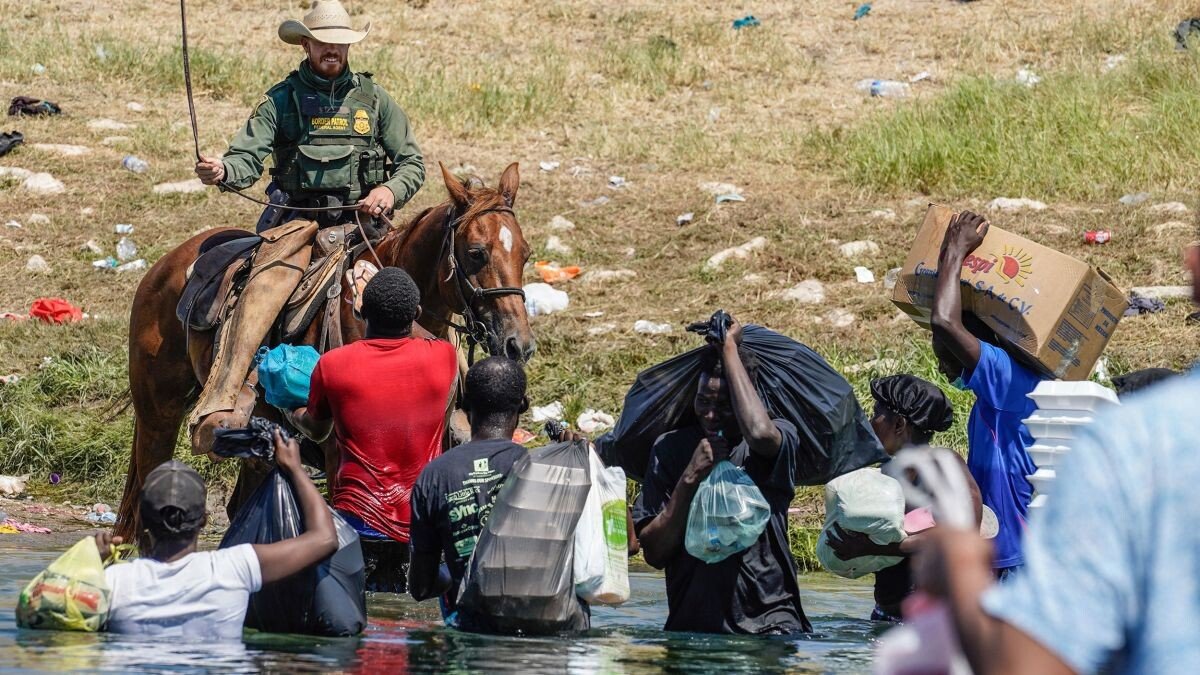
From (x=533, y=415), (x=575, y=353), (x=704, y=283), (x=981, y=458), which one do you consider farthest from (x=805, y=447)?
(x=704, y=283)

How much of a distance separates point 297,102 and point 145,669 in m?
4.07

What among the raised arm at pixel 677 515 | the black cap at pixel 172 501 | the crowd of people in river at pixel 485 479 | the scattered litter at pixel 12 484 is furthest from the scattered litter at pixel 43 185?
the raised arm at pixel 677 515

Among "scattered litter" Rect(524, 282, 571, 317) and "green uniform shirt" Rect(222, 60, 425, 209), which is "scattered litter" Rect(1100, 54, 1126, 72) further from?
"green uniform shirt" Rect(222, 60, 425, 209)

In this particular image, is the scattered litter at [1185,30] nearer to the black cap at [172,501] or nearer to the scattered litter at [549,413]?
the scattered litter at [549,413]

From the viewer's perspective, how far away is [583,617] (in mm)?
5402

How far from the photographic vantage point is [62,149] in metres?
15.2

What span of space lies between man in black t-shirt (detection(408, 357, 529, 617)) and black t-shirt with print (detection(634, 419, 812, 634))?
1.50 feet

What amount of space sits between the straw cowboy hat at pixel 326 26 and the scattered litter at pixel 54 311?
4.88 meters

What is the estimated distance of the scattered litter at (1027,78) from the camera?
50.0 feet

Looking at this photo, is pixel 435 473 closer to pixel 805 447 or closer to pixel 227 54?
pixel 805 447

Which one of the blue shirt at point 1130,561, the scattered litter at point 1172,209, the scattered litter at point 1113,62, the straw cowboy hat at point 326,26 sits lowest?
the scattered litter at point 1113,62

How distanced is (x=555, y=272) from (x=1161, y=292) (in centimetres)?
442

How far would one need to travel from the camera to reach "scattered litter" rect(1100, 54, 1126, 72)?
612 inches

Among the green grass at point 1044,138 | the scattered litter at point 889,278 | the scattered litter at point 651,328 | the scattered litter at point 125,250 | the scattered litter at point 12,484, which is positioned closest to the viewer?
the scattered litter at point 12,484
